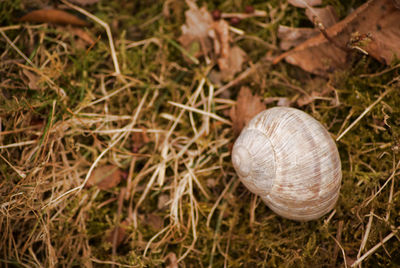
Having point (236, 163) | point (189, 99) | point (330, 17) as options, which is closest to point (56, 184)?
point (189, 99)

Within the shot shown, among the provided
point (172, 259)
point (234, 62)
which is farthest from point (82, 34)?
point (172, 259)

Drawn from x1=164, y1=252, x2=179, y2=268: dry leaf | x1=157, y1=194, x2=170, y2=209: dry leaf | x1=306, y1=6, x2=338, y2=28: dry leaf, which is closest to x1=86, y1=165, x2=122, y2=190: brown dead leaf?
x1=157, y1=194, x2=170, y2=209: dry leaf

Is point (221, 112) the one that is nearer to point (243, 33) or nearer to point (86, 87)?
point (243, 33)

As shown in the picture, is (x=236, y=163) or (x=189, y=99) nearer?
(x=236, y=163)

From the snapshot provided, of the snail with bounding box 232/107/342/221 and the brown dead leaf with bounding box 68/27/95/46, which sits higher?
the brown dead leaf with bounding box 68/27/95/46

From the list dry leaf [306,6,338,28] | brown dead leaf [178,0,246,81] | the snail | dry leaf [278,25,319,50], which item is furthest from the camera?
brown dead leaf [178,0,246,81]

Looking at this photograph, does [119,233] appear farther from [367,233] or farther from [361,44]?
[361,44]

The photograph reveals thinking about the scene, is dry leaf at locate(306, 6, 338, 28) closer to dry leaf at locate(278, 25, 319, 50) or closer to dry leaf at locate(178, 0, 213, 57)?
dry leaf at locate(278, 25, 319, 50)

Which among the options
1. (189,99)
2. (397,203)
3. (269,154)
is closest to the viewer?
(269,154)
